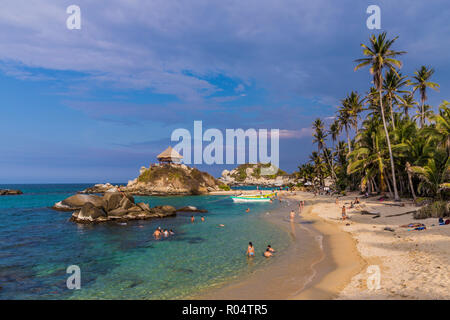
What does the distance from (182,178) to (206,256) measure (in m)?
91.2

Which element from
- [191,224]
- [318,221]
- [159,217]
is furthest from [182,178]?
[318,221]

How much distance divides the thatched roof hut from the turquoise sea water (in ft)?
266

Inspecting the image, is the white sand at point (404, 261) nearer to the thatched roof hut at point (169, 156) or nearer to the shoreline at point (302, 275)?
the shoreline at point (302, 275)

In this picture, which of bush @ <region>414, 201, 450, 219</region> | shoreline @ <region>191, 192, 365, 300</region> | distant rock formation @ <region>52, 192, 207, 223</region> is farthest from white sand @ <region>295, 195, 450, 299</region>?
distant rock formation @ <region>52, 192, 207, 223</region>

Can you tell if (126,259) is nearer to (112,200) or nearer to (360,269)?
(360,269)

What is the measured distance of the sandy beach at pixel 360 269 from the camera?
10.1 metres

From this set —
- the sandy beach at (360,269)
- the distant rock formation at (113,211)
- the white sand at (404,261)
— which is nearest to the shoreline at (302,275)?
the sandy beach at (360,269)

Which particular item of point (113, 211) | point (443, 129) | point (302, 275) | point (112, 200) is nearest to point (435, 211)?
point (443, 129)

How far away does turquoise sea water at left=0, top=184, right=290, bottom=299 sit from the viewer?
518 inches

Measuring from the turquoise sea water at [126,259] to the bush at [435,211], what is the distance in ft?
41.9

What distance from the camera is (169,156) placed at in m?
113

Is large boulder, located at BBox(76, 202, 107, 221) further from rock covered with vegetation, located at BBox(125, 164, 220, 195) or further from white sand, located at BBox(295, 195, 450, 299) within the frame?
rock covered with vegetation, located at BBox(125, 164, 220, 195)
